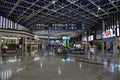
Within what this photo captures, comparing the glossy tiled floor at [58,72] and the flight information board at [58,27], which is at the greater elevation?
the flight information board at [58,27]

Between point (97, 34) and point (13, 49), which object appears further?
point (97, 34)

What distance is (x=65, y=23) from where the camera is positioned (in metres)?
47.6

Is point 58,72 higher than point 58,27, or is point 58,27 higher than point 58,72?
point 58,27

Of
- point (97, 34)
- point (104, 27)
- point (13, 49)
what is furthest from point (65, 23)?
point (13, 49)

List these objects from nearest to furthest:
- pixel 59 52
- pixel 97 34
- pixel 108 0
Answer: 1. pixel 108 0
2. pixel 59 52
3. pixel 97 34

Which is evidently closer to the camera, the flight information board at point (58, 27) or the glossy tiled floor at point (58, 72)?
the glossy tiled floor at point (58, 72)

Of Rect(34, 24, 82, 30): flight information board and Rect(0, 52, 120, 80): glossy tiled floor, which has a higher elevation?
Rect(34, 24, 82, 30): flight information board

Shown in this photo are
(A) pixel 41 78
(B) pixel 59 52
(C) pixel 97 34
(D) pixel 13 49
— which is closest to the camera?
(A) pixel 41 78

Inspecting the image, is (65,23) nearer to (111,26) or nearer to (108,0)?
(111,26)

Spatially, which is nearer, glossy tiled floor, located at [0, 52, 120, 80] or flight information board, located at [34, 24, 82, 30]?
glossy tiled floor, located at [0, 52, 120, 80]

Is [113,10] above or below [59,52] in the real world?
above

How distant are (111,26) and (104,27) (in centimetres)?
293

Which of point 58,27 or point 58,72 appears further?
point 58,27

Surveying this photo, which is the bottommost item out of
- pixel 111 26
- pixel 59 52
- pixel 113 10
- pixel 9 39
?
pixel 59 52
